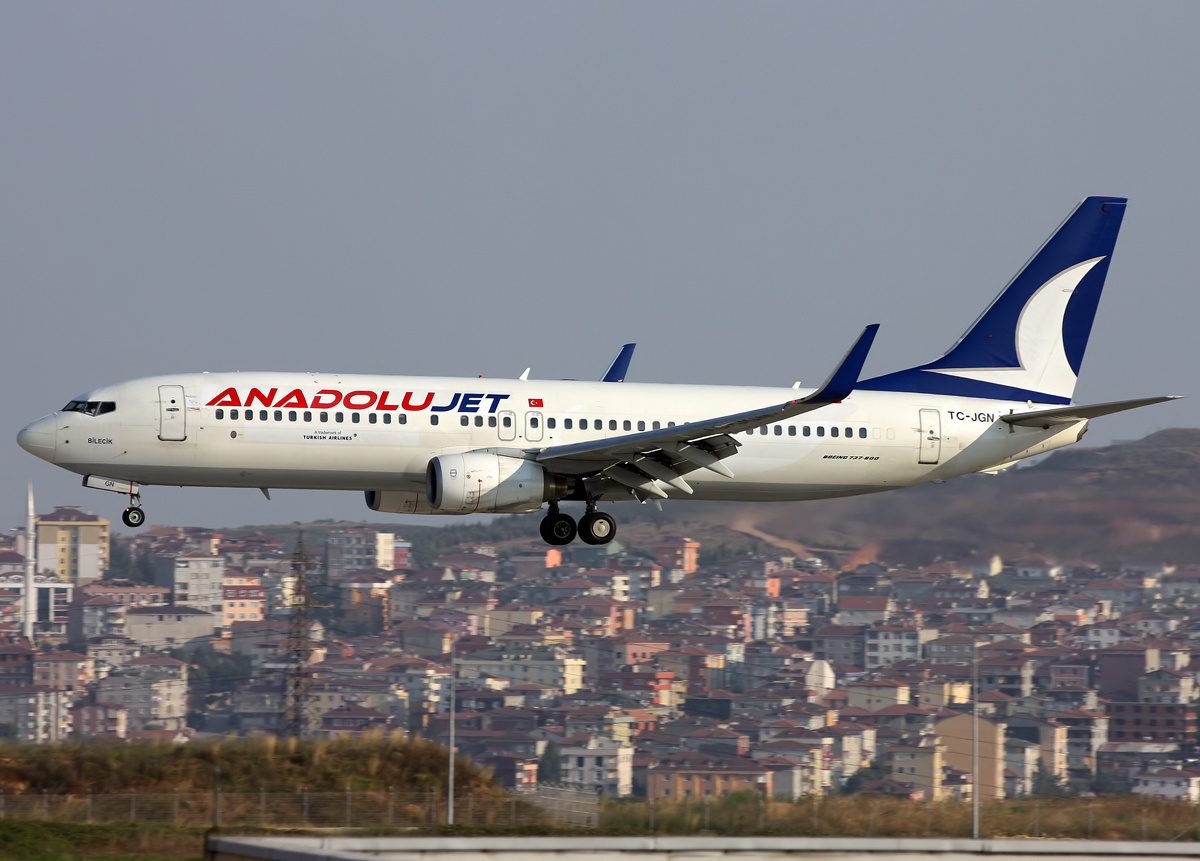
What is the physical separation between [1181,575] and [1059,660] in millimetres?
15177

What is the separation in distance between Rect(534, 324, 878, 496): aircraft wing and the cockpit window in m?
8.92

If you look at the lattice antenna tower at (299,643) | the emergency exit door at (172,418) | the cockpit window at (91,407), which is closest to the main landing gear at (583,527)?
the emergency exit door at (172,418)

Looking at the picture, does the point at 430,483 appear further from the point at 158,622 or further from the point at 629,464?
the point at 158,622

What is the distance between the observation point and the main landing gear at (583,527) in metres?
34.8

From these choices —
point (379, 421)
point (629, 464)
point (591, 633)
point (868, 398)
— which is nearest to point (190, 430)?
point (379, 421)

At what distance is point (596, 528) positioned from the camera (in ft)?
114

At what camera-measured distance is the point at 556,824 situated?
118 feet

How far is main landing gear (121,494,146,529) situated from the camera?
33.3 metres

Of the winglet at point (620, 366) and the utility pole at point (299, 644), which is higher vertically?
the winglet at point (620, 366)

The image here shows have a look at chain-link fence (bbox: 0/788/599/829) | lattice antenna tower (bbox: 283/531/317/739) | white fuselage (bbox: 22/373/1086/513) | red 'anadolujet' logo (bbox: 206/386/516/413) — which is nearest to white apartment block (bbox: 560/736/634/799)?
lattice antenna tower (bbox: 283/531/317/739)

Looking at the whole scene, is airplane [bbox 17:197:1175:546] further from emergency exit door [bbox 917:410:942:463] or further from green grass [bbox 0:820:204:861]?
green grass [bbox 0:820:204:861]

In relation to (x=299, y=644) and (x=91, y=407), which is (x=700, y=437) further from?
(x=299, y=644)

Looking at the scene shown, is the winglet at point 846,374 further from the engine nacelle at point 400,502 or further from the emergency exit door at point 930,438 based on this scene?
the engine nacelle at point 400,502

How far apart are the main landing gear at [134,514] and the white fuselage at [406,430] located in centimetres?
86
